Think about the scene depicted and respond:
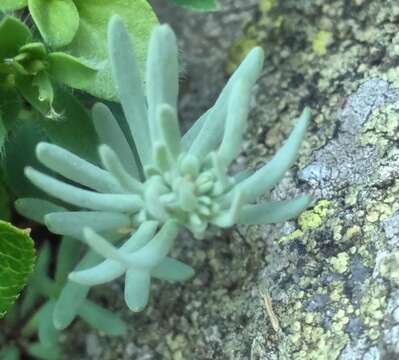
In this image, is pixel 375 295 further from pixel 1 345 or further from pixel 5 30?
pixel 1 345

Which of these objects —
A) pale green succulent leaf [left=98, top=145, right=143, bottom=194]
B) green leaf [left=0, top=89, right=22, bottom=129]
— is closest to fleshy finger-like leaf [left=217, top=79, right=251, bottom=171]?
pale green succulent leaf [left=98, top=145, right=143, bottom=194]

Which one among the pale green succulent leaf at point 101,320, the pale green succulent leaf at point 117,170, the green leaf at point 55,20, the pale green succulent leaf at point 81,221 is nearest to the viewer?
the pale green succulent leaf at point 117,170

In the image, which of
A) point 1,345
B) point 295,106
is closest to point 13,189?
point 1,345

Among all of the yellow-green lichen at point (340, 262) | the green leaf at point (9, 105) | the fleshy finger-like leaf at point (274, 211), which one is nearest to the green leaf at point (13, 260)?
the green leaf at point (9, 105)

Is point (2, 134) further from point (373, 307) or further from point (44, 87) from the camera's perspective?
point (373, 307)

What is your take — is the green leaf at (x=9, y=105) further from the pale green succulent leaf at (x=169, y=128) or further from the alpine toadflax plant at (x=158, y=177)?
the pale green succulent leaf at (x=169, y=128)

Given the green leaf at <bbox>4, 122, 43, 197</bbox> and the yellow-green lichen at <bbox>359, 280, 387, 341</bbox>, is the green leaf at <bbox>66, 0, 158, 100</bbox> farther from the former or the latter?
the yellow-green lichen at <bbox>359, 280, 387, 341</bbox>
